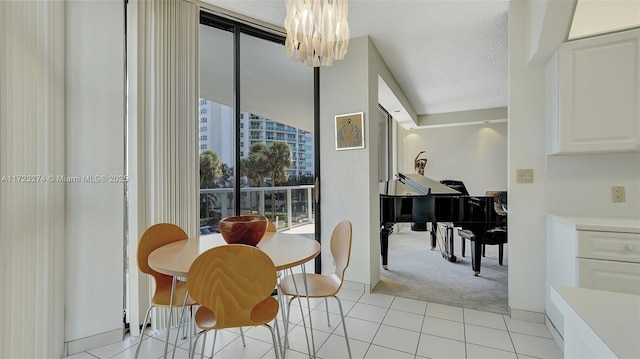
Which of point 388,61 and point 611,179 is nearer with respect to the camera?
point 611,179

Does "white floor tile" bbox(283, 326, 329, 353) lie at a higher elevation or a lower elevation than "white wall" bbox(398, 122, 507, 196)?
lower

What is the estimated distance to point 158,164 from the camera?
2121 millimetres

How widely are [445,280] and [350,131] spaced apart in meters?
2.03

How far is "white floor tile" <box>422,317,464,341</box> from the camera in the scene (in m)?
2.08

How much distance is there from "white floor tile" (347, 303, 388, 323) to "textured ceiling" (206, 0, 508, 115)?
106 inches

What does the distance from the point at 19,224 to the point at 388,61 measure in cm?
371

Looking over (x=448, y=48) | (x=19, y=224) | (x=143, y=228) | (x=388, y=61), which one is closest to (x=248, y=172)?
(x=143, y=228)

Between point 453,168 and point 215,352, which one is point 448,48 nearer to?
point 215,352

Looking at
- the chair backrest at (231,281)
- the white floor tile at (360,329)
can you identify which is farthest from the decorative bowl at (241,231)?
the white floor tile at (360,329)

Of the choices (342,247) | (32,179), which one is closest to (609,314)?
(342,247)

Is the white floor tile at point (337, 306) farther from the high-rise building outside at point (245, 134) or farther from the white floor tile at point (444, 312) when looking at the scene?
the high-rise building outside at point (245, 134)

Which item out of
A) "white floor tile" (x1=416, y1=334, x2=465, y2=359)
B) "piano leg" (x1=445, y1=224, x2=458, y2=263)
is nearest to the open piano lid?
"piano leg" (x1=445, y1=224, x2=458, y2=263)

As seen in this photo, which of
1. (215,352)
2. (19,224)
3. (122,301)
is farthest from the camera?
(122,301)

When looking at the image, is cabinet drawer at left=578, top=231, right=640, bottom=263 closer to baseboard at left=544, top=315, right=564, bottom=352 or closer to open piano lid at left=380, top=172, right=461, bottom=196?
baseboard at left=544, top=315, right=564, bottom=352
